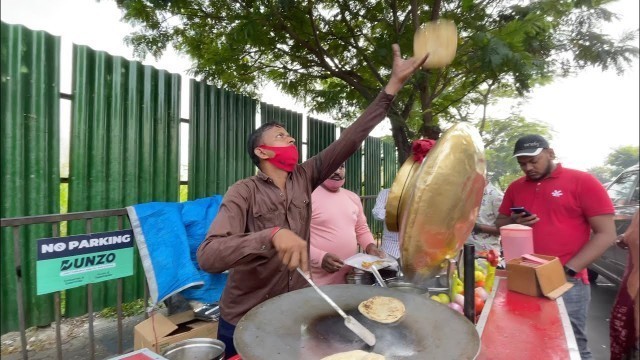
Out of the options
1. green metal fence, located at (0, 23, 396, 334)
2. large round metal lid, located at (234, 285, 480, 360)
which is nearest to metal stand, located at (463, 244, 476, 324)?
large round metal lid, located at (234, 285, 480, 360)

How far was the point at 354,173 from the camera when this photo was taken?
905 centimetres

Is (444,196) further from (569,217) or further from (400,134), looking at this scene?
(400,134)

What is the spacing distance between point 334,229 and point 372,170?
7.01 metres

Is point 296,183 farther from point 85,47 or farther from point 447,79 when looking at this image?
point 447,79

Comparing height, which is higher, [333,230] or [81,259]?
[333,230]

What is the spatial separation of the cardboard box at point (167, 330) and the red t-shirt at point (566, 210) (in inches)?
106

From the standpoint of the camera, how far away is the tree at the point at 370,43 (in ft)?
13.8

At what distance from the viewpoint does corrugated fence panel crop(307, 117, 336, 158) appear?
7.50 m

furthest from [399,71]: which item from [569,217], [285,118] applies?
[285,118]

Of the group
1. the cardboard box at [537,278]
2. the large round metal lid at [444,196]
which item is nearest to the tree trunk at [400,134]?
the cardboard box at [537,278]

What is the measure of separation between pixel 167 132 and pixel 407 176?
13.0ft

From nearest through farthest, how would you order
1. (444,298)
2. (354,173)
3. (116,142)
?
(444,298)
(116,142)
(354,173)

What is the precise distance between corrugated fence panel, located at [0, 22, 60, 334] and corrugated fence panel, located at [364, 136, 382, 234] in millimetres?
6672

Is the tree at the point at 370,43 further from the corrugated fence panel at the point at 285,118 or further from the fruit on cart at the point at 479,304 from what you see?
the fruit on cart at the point at 479,304
